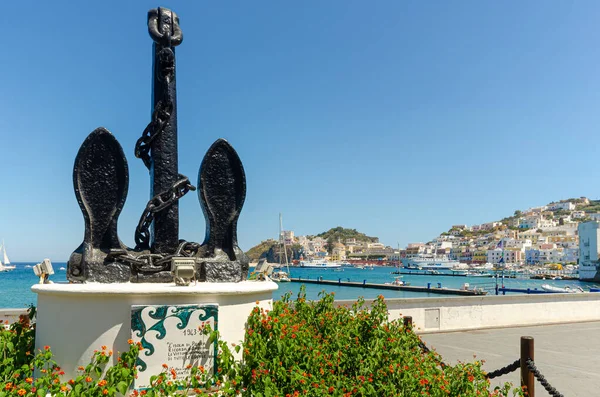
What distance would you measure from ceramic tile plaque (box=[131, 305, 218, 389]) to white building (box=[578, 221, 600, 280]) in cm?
Result: 7109

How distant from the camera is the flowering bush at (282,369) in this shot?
132 inches

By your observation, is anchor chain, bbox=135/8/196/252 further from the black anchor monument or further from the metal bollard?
the metal bollard

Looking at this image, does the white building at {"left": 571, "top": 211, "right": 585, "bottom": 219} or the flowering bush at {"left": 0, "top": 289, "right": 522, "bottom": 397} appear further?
the white building at {"left": 571, "top": 211, "right": 585, "bottom": 219}

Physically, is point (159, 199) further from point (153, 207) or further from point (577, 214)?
point (577, 214)

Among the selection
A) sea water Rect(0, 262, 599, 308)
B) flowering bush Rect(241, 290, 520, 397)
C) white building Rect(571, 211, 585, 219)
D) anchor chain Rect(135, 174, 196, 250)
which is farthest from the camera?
white building Rect(571, 211, 585, 219)

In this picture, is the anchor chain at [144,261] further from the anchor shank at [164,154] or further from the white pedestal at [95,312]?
the white pedestal at [95,312]

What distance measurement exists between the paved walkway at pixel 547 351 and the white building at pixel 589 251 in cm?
6134

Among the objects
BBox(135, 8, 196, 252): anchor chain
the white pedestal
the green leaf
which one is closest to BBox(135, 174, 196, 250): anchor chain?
BBox(135, 8, 196, 252): anchor chain

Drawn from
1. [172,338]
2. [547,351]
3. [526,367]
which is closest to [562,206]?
[547,351]

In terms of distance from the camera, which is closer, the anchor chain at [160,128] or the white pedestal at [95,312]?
the white pedestal at [95,312]

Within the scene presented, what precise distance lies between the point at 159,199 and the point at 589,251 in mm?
74142

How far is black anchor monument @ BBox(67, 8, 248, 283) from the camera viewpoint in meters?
4.92

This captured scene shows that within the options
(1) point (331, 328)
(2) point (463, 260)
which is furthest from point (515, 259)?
(1) point (331, 328)

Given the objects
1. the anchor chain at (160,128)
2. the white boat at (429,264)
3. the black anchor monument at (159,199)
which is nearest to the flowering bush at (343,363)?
the black anchor monument at (159,199)
